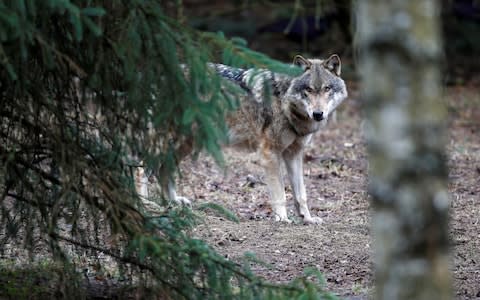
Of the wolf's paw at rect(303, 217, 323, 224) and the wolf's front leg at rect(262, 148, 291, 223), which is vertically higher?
the wolf's front leg at rect(262, 148, 291, 223)

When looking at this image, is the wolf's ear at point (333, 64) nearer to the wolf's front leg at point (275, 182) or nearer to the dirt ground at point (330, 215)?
the wolf's front leg at point (275, 182)

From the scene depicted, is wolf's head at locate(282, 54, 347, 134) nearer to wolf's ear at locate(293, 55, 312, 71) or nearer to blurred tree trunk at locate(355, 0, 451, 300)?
wolf's ear at locate(293, 55, 312, 71)

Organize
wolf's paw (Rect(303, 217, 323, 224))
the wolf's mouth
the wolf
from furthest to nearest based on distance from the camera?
the wolf's mouth, the wolf, wolf's paw (Rect(303, 217, 323, 224))

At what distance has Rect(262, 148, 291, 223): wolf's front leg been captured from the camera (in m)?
9.28

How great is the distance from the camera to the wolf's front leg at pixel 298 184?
9.15 metres

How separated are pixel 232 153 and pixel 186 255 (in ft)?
25.2

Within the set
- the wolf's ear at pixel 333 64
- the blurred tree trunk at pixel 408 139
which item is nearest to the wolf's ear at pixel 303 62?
the wolf's ear at pixel 333 64

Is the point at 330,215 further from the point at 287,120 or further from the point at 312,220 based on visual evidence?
the point at 287,120

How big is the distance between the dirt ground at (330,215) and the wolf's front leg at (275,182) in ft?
0.49

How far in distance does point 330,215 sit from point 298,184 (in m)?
0.53

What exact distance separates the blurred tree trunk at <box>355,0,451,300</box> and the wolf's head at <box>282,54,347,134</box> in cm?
606

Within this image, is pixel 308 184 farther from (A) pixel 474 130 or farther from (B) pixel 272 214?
(A) pixel 474 130

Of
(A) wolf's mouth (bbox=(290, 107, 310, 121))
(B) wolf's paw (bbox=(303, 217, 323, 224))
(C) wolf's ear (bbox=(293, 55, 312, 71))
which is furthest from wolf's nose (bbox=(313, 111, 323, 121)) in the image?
(B) wolf's paw (bbox=(303, 217, 323, 224))

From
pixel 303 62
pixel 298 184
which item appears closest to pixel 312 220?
pixel 298 184
